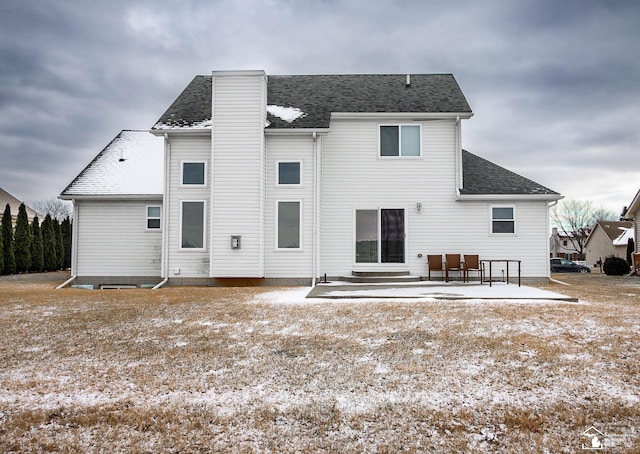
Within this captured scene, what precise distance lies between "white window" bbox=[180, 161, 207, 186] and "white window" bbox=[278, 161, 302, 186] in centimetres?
243

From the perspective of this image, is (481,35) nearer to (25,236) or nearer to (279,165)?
(279,165)

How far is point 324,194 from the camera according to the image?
1420 centimetres

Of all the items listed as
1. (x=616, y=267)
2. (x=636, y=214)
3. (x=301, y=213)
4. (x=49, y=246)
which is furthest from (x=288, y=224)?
(x=636, y=214)

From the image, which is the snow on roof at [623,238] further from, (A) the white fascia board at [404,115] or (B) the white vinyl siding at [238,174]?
(B) the white vinyl siding at [238,174]

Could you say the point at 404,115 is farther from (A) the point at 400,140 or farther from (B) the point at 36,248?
(B) the point at 36,248

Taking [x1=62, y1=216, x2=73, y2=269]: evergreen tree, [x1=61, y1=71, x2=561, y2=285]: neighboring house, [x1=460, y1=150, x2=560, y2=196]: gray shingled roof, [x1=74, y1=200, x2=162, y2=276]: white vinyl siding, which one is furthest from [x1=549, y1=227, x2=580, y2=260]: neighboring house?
[x1=74, y1=200, x2=162, y2=276]: white vinyl siding

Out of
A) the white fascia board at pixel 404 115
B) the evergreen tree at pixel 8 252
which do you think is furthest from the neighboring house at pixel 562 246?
the evergreen tree at pixel 8 252

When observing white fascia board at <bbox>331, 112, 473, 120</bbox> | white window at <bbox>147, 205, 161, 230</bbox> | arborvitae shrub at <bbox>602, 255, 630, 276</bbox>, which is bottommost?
arborvitae shrub at <bbox>602, 255, 630, 276</bbox>

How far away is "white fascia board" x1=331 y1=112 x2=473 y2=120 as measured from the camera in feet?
46.3

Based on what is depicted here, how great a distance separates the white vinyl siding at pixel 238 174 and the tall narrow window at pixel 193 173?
863mm

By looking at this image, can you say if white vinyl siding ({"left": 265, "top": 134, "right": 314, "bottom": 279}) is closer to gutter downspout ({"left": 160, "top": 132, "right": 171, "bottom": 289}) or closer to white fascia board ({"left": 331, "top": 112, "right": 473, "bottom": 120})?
white fascia board ({"left": 331, "top": 112, "right": 473, "bottom": 120})

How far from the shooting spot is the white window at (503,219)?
556 inches

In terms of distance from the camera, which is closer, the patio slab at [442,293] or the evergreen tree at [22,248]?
the patio slab at [442,293]

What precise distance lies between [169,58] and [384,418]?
17.5 meters
